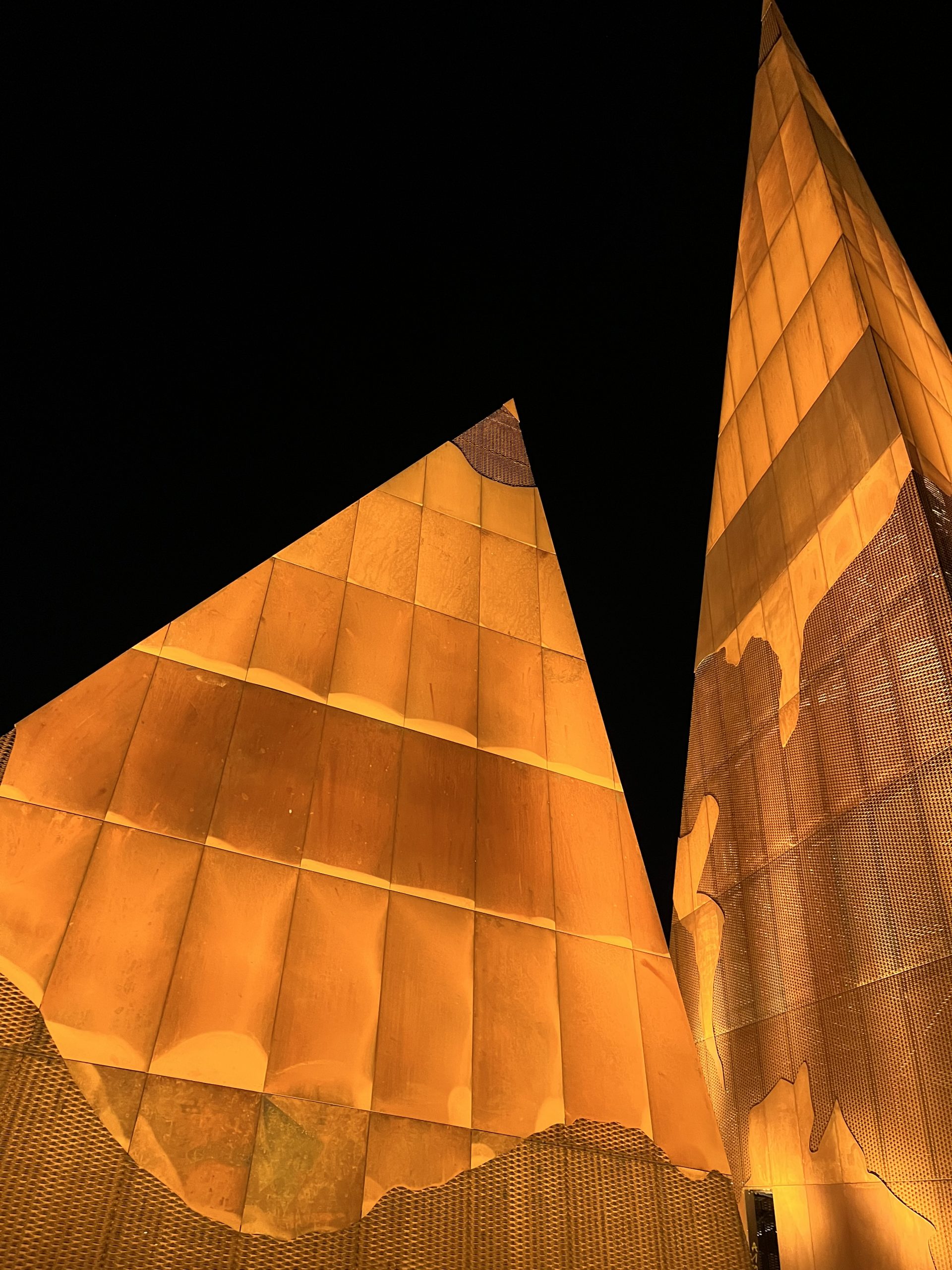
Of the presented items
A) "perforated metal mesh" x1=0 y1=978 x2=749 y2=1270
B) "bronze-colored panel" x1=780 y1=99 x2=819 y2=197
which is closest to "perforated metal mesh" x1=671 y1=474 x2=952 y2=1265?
"perforated metal mesh" x1=0 y1=978 x2=749 y2=1270

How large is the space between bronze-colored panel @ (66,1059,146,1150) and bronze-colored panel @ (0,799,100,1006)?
0.45 metres

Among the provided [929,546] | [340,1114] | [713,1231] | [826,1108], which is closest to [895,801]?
[929,546]

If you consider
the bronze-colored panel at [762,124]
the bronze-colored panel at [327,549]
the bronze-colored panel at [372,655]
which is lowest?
the bronze-colored panel at [372,655]

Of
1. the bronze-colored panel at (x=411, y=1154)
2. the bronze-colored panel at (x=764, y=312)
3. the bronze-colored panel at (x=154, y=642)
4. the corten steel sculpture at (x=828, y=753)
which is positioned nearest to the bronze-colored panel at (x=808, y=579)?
the corten steel sculpture at (x=828, y=753)

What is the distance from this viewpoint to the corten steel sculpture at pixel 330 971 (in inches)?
161

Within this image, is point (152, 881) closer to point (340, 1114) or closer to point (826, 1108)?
point (340, 1114)

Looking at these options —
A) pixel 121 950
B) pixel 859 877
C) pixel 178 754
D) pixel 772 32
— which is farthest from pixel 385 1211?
pixel 772 32

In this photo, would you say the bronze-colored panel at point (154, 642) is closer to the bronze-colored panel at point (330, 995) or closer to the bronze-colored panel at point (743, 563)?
the bronze-colored panel at point (330, 995)

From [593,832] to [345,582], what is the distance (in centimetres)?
284

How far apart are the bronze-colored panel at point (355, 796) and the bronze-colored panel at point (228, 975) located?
338mm

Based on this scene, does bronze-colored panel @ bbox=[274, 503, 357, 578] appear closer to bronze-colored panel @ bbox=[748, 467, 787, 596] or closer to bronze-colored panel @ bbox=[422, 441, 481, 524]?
bronze-colored panel @ bbox=[422, 441, 481, 524]

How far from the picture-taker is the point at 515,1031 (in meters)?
5.12

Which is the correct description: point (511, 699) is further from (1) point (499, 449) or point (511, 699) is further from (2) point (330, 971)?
(1) point (499, 449)

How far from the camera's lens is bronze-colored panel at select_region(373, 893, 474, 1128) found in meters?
4.70
